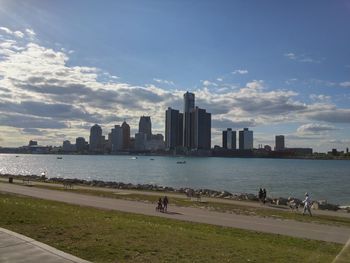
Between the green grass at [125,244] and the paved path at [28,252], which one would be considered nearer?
the paved path at [28,252]

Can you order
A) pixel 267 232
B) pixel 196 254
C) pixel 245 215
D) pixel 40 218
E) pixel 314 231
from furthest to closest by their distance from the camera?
pixel 245 215 → pixel 314 231 → pixel 267 232 → pixel 40 218 → pixel 196 254

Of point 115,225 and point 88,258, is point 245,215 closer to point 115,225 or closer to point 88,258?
point 115,225

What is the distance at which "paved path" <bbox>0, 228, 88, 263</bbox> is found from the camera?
867 cm

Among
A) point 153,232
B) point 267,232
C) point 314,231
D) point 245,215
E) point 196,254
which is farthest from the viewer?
point 245,215

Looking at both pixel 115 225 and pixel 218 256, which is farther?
pixel 115 225

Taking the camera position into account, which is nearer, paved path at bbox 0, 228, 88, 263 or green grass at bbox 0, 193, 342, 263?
paved path at bbox 0, 228, 88, 263

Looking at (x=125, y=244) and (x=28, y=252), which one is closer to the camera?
(x=28, y=252)

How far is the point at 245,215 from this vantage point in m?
26.6

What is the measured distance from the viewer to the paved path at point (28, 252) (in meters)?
8.67

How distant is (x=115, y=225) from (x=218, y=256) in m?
4.41

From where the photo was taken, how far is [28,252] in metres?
9.27

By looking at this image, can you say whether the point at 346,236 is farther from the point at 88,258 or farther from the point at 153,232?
the point at 88,258

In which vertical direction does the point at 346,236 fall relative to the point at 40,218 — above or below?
below

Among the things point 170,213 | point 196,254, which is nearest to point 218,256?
point 196,254
